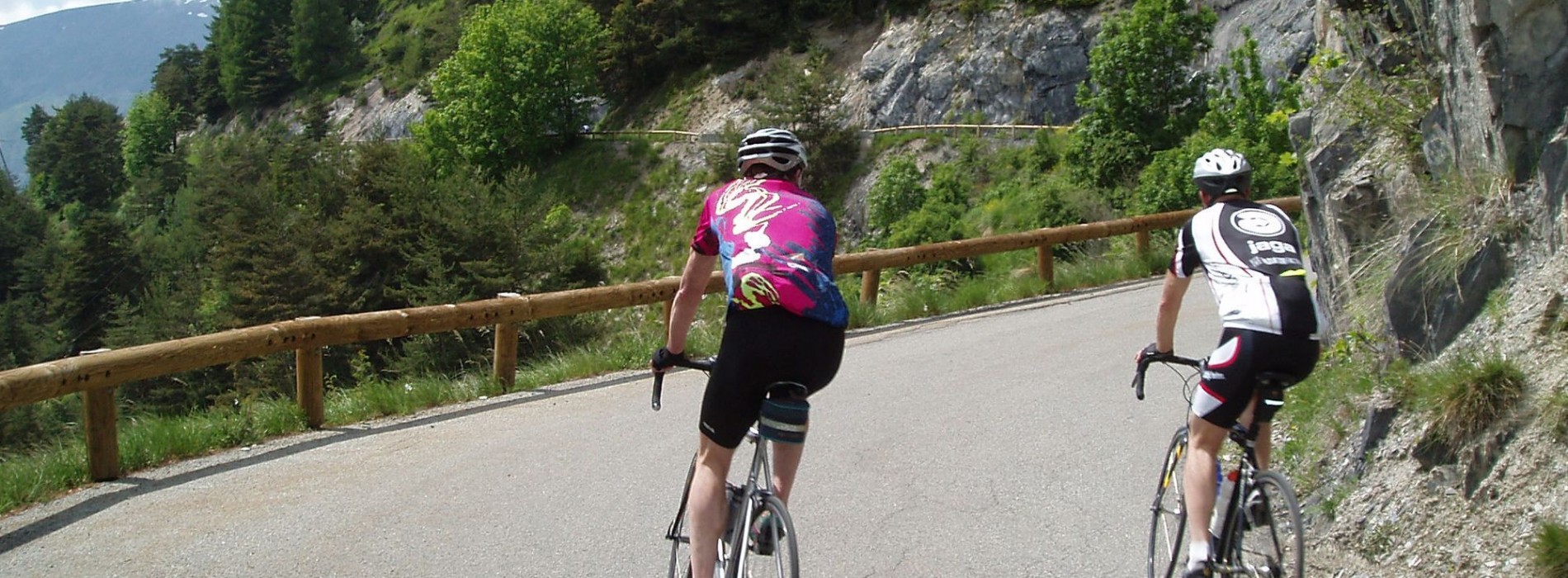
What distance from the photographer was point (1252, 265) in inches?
181

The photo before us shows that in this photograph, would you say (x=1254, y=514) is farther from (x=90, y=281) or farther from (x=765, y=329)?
(x=90, y=281)

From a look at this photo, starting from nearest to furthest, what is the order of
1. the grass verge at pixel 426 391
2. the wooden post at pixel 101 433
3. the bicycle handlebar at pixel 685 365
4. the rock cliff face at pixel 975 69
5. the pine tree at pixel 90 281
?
the bicycle handlebar at pixel 685 365
the wooden post at pixel 101 433
the grass verge at pixel 426 391
the rock cliff face at pixel 975 69
the pine tree at pixel 90 281

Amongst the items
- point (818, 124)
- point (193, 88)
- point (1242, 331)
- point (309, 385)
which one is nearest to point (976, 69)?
point (818, 124)

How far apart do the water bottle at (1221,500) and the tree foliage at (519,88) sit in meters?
65.1

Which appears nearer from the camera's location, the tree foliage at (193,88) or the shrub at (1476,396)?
the shrub at (1476,396)

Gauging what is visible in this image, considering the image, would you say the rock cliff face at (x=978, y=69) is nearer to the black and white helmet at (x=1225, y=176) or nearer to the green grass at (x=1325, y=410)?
the green grass at (x=1325, y=410)

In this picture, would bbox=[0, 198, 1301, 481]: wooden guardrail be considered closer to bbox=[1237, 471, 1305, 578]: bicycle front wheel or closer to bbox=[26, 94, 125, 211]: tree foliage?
bbox=[1237, 471, 1305, 578]: bicycle front wheel

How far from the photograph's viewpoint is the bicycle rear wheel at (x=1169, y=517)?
500 cm

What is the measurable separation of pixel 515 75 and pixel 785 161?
220 ft

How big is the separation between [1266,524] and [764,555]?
1.68 meters

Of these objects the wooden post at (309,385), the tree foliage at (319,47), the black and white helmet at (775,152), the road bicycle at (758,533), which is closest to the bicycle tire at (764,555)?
the road bicycle at (758,533)

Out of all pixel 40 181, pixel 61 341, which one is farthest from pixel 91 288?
pixel 40 181

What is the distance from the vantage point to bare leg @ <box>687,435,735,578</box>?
4297 millimetres

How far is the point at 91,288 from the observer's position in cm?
6762
